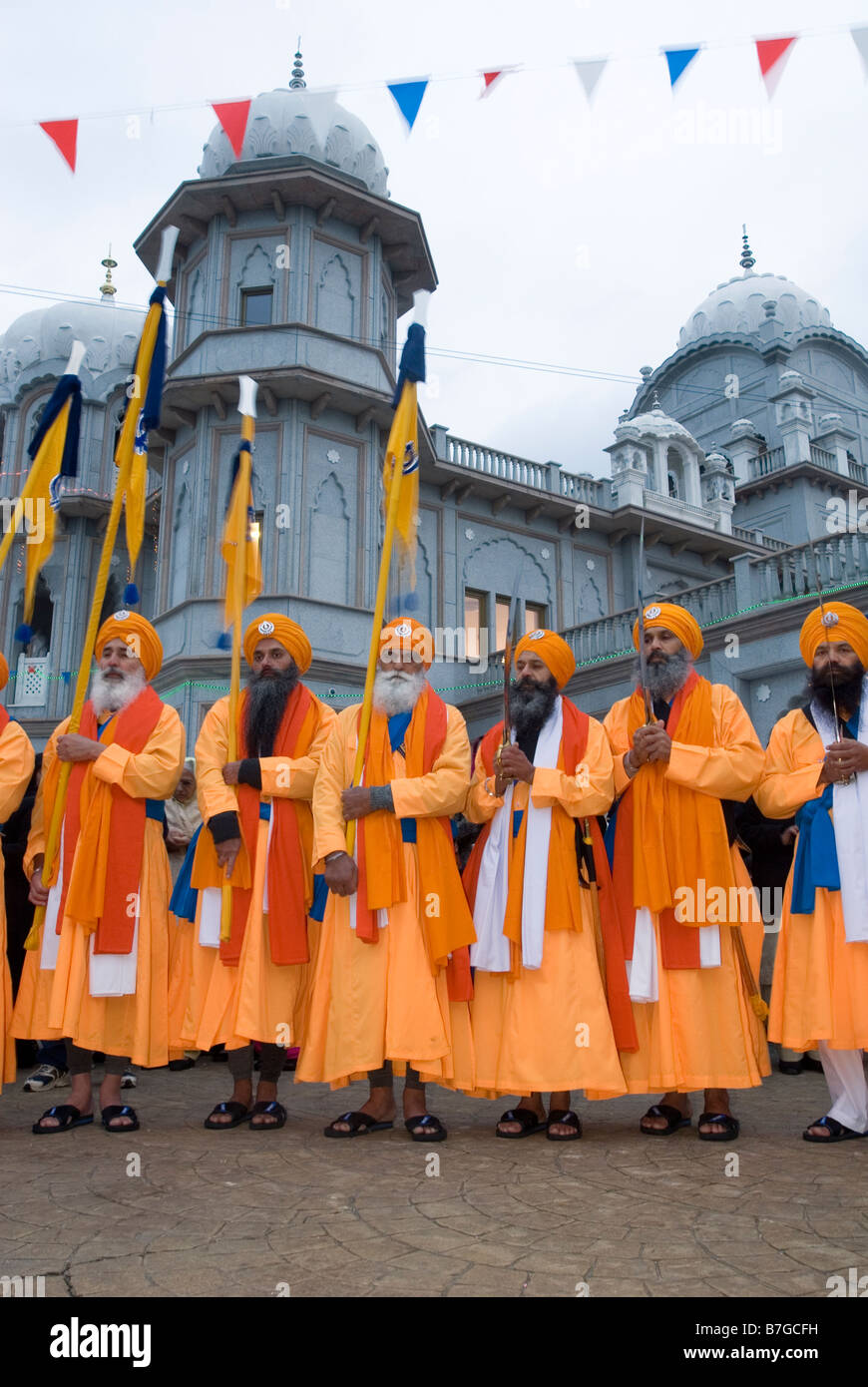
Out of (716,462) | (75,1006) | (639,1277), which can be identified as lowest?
(639,1277)

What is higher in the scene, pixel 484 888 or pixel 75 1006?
pixel 484 888

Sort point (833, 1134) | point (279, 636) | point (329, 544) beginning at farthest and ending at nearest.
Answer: point (329, 544)
point (279, 636)
point (833, 1134)

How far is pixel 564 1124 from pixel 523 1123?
18 cm

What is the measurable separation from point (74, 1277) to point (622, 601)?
67.6 ft

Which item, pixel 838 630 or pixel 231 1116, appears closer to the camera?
pixel 231 1116

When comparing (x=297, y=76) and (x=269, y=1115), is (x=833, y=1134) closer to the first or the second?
(x=269, y=1115)

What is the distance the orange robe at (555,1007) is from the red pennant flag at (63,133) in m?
5.56

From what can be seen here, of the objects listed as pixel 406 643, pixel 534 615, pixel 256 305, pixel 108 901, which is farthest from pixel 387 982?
pixel 534 615

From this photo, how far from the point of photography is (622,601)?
72.8ft

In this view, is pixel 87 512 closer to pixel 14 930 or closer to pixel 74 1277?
pixel 14 930

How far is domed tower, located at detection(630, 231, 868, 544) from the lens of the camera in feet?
84.6

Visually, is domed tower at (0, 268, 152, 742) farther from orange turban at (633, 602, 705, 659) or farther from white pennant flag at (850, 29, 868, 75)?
orange turban at (633, 602, 705, 659)

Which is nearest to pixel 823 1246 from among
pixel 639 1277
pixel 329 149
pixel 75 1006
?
pixel 639 1277

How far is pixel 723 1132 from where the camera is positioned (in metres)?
4.01
